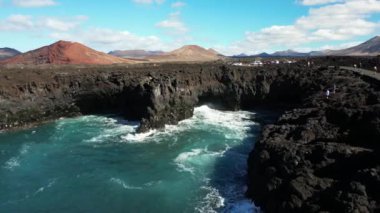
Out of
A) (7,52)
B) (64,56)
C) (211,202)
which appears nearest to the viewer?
(211,202)

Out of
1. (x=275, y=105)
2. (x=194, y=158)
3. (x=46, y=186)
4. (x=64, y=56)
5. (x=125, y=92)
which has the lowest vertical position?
(x=46, y=186)

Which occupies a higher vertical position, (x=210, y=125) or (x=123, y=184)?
(x=210, y=125)

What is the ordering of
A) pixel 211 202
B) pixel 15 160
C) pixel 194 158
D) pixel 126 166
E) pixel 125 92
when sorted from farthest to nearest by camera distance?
1. pixel 125 92
2. pixel 15 160
3. pixel 194 158
4. pixel 126 166
5. pixel 211 202

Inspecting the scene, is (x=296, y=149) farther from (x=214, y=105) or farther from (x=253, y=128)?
(x=214, y=105)

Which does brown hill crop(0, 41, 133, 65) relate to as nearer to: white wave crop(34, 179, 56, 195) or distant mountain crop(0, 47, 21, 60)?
white wave crop(34, 179, 56, 195)

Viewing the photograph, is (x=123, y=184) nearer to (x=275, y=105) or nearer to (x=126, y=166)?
(x=126, y=166)

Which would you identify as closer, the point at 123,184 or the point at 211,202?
the point at 211,202

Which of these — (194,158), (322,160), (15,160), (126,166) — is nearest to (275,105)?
(194,158)
